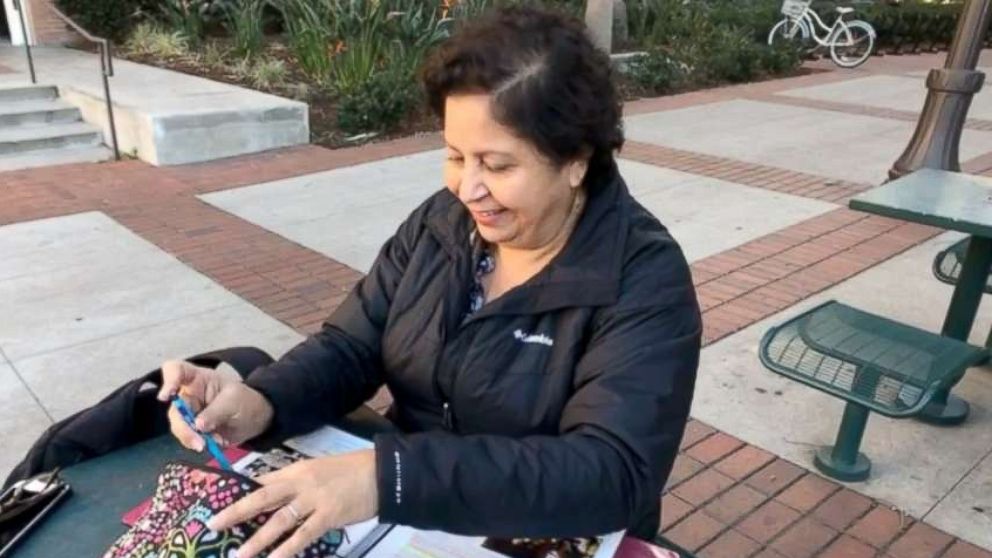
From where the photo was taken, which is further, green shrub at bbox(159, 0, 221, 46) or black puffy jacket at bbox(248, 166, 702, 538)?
green shrub at bbox(159, 0, 221, 46)

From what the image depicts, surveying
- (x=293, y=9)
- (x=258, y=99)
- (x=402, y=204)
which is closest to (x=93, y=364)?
Answer: (x=402, y=204)

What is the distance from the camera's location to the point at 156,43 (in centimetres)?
990

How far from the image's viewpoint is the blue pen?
1263 millimetres

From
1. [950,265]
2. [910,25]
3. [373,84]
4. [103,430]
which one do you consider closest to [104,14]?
[373,84]

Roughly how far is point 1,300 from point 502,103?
137 inches

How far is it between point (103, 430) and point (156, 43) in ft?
31.7

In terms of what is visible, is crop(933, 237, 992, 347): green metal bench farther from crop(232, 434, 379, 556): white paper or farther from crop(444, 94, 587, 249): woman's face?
crop(232, 434, 379, 556): white paper

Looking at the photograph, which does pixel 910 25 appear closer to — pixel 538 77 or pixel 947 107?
pixel 947 107

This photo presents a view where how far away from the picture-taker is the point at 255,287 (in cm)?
404

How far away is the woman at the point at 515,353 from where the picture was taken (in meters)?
1.12

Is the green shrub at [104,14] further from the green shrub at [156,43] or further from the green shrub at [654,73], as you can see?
the green shrub at [654,73]

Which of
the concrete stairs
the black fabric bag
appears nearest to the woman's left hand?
the black fabric bag

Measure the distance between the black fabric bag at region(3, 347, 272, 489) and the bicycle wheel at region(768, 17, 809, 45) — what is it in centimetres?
1328

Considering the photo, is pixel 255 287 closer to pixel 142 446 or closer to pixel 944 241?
pixel 142 446
